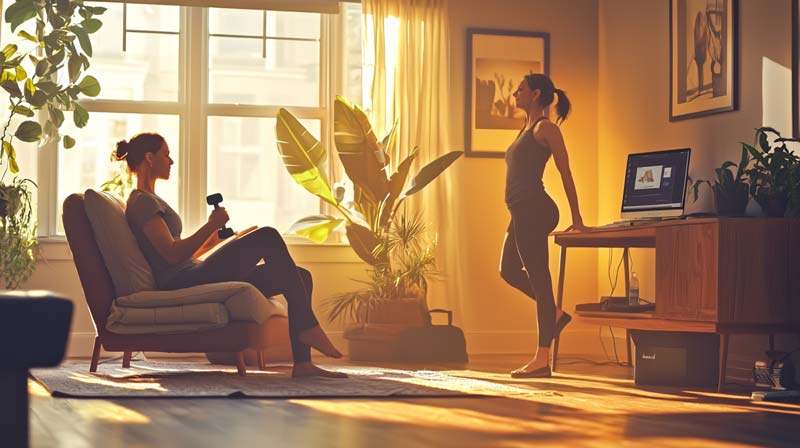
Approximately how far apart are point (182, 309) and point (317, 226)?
2.01 meters

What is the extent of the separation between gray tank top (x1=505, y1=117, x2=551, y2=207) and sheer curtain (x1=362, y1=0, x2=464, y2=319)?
1.35 meters

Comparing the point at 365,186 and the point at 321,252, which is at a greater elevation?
the point at 365,186

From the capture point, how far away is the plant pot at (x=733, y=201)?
16.3ft

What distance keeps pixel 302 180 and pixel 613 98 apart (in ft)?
6.51

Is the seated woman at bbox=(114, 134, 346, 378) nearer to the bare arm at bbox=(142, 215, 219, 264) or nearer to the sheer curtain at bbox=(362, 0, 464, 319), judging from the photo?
the bare arm at bbox=(142, 215, 219, 264)

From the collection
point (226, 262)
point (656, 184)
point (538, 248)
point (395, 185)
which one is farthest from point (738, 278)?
point (395, 185)

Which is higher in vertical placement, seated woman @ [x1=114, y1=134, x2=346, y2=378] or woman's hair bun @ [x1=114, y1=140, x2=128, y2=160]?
woman's hair bun @ [x1=114, y1=140, x2=128, y2=160]

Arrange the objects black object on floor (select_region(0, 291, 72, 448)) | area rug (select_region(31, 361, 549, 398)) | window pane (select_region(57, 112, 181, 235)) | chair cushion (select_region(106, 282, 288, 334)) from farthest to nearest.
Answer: window pane (select_region(57, 112, 181, 235)), chair cushion (select_region(106, 282, 288, 334)), area rug (select_region(31, 361, 549, 398)), black object on floor (select_region(0, 291, 72, 448))

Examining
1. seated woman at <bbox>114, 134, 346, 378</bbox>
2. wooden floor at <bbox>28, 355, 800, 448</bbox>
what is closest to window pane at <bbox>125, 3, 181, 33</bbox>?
seated woman at <bbox>114, 134, 346, 378</bbox>

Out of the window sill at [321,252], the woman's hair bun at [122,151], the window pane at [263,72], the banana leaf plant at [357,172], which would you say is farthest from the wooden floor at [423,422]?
the window pane at [263,72]

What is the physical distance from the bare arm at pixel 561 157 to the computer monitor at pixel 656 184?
450 mm

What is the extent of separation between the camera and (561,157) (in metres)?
5.34

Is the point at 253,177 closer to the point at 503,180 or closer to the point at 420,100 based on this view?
the point at 420,100

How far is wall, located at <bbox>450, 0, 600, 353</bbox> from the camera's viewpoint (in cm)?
701
